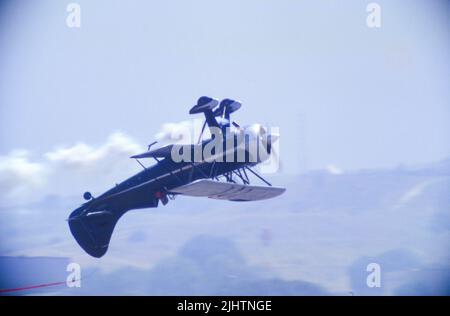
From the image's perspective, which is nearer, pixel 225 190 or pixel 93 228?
pixel 225 190

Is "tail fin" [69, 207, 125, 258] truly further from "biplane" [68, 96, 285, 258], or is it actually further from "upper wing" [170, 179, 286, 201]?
Answer: "upper wing" [170, 179, 286, 201]

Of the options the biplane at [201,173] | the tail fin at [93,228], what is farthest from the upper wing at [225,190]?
the tail fin at [93,228]

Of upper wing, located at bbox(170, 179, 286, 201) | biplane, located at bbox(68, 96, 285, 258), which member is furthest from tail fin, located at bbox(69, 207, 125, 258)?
upper wing, located at bbox(170, 179, 286, 201)

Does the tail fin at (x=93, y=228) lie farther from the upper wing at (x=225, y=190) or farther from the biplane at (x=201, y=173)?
the upper wing at (x=225, y=190)

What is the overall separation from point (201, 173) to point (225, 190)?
958 millimetres

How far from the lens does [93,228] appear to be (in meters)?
16.5

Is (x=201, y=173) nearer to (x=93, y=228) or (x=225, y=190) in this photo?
(x=225, y=190)

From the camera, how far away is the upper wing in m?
13.4

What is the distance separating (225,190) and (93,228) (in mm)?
4690

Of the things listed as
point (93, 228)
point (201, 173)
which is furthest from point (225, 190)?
point (93, 228)

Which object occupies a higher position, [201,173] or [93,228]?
[201,173]
